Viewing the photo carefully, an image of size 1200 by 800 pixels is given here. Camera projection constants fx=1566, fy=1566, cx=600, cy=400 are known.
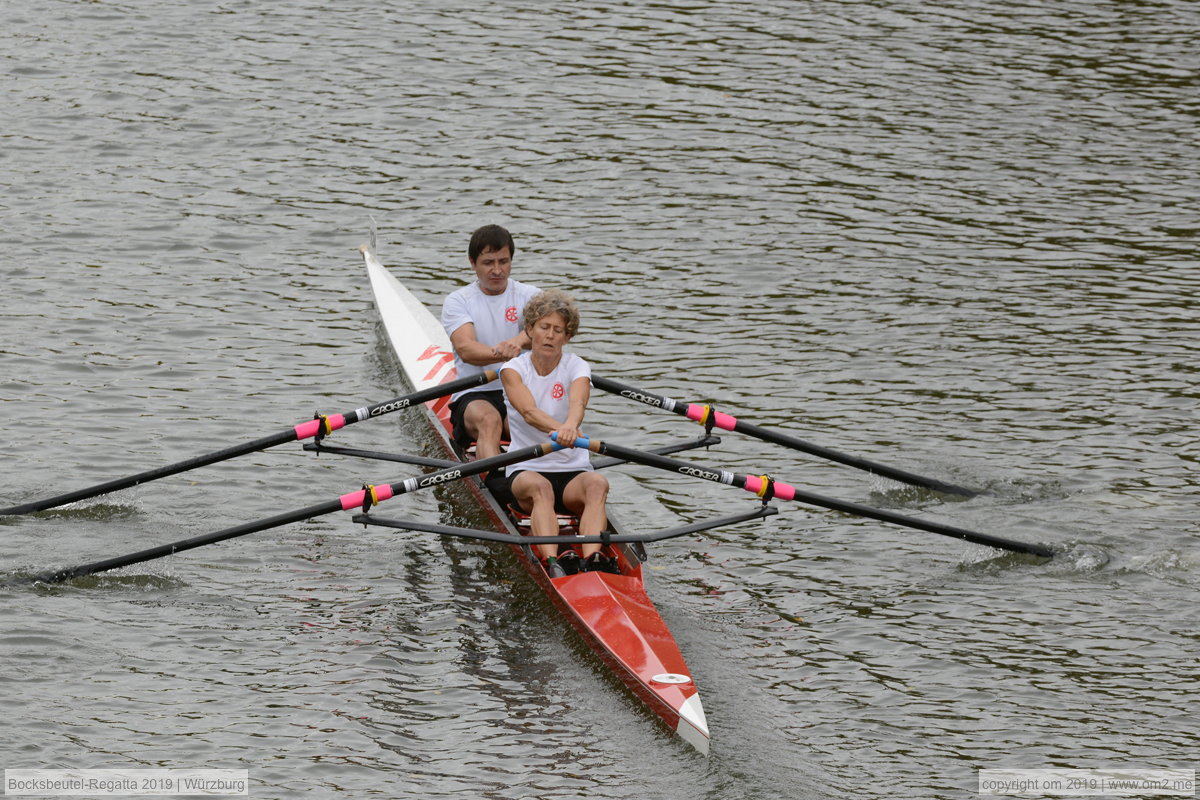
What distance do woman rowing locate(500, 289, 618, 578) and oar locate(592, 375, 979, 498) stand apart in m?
0.85

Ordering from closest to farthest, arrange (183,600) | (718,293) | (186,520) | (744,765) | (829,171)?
(744,765) < (183,600) < (186,520) < (718,293) < (829,171)

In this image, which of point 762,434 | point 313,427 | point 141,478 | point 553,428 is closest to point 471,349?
point 313,427

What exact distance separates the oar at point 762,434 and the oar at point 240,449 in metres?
1.05

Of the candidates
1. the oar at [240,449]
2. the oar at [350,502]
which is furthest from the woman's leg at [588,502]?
the oar at [240,449]

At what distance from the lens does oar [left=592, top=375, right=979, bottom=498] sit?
11883 millimetres

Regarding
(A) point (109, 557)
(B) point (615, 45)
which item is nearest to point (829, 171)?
(B) point (615, 45)

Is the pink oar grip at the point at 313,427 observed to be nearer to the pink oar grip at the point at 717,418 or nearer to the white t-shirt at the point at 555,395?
the white t-shirt at the point at 555,395

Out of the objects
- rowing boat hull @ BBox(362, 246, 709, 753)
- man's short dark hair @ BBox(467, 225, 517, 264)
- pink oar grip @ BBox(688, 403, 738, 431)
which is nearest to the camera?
rowing boat hull @ BBox(362, 246, 709, 753)

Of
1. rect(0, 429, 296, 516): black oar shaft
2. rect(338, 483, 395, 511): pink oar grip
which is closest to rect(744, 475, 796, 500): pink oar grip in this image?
rect(338, 483, 395, 511): pink oar grip

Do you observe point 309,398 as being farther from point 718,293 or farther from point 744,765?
point 744,765

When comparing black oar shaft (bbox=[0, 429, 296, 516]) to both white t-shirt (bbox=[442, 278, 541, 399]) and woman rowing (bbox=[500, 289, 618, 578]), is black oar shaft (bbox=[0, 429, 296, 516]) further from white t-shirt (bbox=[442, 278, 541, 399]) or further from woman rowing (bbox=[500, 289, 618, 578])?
woman rowing (bbox=[500, 289, 618, 578])

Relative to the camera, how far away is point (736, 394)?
574 inches

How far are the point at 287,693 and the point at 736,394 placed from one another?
20.3 feet

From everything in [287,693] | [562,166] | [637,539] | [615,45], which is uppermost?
[615,45]
